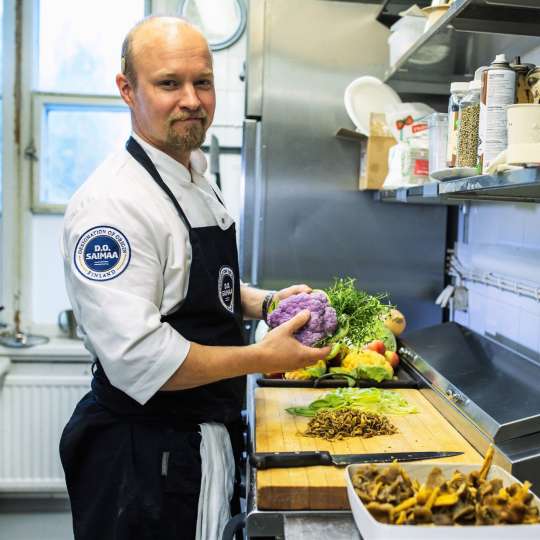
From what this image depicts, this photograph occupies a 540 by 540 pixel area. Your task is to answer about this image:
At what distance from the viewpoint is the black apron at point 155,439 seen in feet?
5.08

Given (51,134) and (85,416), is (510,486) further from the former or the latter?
(51,134)

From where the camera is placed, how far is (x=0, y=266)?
12.0 feet

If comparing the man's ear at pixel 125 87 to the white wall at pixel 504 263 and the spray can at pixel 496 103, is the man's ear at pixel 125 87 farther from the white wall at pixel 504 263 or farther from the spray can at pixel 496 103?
the white wall at pixel 504 263

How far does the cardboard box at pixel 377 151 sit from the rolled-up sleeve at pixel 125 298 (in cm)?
129

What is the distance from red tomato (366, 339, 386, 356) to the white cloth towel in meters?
0.70

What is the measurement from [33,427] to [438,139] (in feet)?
8.19

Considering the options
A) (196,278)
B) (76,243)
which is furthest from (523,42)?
(76,243)

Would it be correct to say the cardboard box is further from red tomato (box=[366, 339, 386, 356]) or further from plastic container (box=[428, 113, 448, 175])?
red tomato (box=[366, 339, 386, 356])

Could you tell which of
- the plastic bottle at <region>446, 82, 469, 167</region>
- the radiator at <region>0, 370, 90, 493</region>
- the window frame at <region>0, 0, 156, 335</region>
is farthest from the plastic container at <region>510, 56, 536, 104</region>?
the radiator at <region>0, 370, 90, 493</region>

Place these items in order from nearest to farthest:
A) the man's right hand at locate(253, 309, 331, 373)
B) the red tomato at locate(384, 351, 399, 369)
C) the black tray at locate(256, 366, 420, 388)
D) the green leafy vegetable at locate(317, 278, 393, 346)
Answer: the man's right hand at locate(253, 309, 331, 373) → the green leafy vegetable at locate(317, 278, 393, 346) → the black tray at locate(256, 366, 420, 388) → the red tomato at locate(384, 351, 399, 369)

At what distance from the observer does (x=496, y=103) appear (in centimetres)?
138

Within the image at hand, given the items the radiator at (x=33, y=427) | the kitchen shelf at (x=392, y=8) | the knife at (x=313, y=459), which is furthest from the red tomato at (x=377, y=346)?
the radiator at (x=33, y=427)

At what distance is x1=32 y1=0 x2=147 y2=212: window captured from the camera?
11.8ft

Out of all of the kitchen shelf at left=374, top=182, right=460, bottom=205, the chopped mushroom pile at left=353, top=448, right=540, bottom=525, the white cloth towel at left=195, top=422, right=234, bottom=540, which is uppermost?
the kitchen shelf at left=374, top=182, right=460, bottom=205
